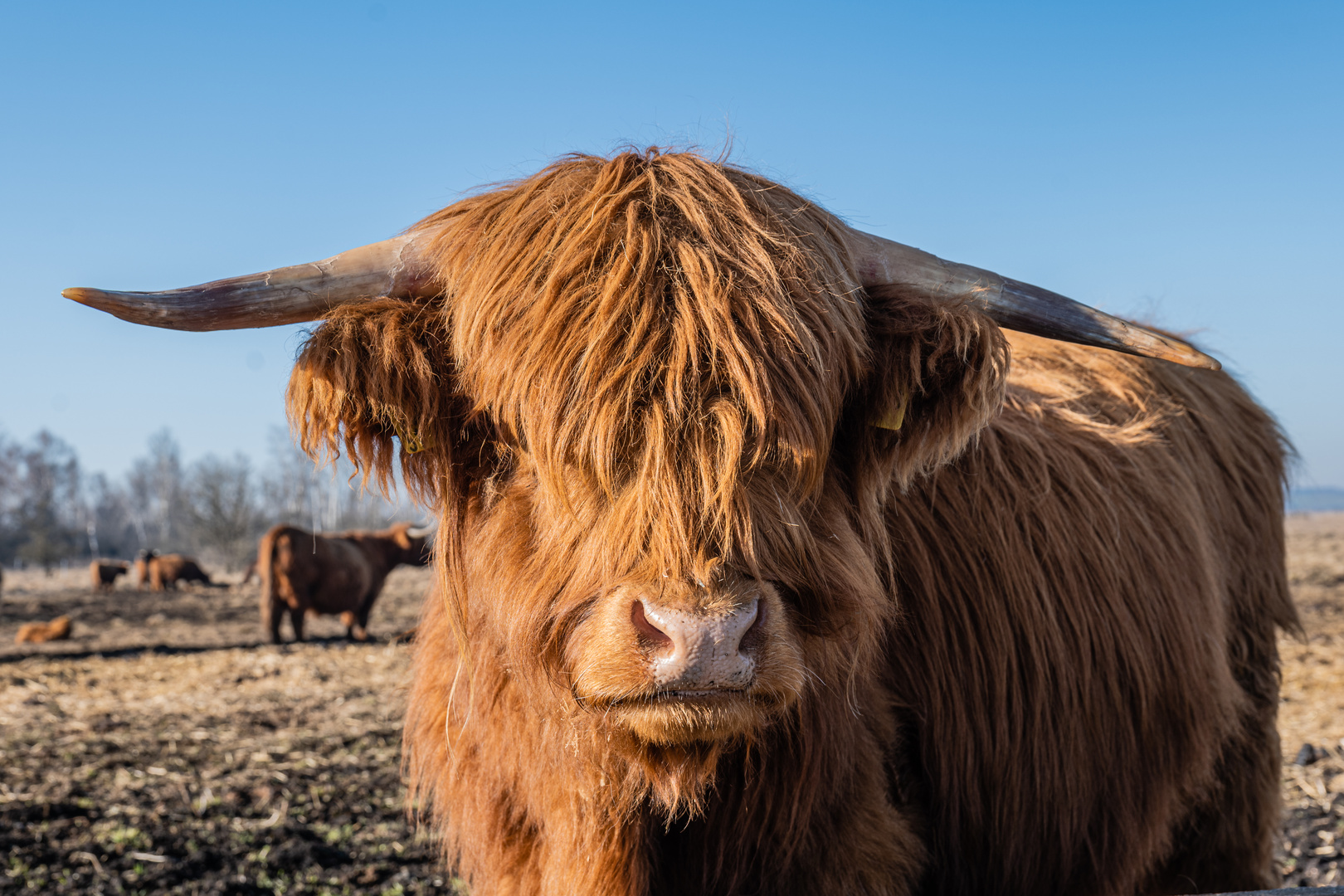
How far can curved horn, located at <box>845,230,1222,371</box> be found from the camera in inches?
72.5

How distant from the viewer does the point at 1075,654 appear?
246 cm

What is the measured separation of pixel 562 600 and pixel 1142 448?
7.07 feet

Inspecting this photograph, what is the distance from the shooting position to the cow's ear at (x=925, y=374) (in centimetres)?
173

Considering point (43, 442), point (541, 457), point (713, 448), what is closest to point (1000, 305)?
point (713, 448)

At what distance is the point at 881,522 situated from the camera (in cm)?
192

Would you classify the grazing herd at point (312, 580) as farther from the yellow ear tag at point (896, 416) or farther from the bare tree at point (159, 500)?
the bare tree at point (159, 500)

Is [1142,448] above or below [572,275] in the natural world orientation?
below

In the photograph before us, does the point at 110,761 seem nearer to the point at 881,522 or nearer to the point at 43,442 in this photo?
the point at 881,522

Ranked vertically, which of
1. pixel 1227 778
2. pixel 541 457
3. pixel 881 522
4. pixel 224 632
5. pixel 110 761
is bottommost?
pixel 224 632

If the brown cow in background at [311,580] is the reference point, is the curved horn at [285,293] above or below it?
above

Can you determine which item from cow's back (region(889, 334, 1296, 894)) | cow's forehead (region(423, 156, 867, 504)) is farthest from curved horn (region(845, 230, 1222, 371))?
cow's back (region(889, 334, 1296, 894))

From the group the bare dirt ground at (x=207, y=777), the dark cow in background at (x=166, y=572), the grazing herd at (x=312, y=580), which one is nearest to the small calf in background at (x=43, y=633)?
the grazing herd at (x=312, y=580)

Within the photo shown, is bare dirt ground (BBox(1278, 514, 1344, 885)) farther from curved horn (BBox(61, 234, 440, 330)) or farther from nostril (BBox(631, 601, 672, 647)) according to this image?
curved horn (BBox(61, 234, 440, 330))

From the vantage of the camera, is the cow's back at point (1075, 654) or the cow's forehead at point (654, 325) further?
the cow's back at point (1075, 654)
